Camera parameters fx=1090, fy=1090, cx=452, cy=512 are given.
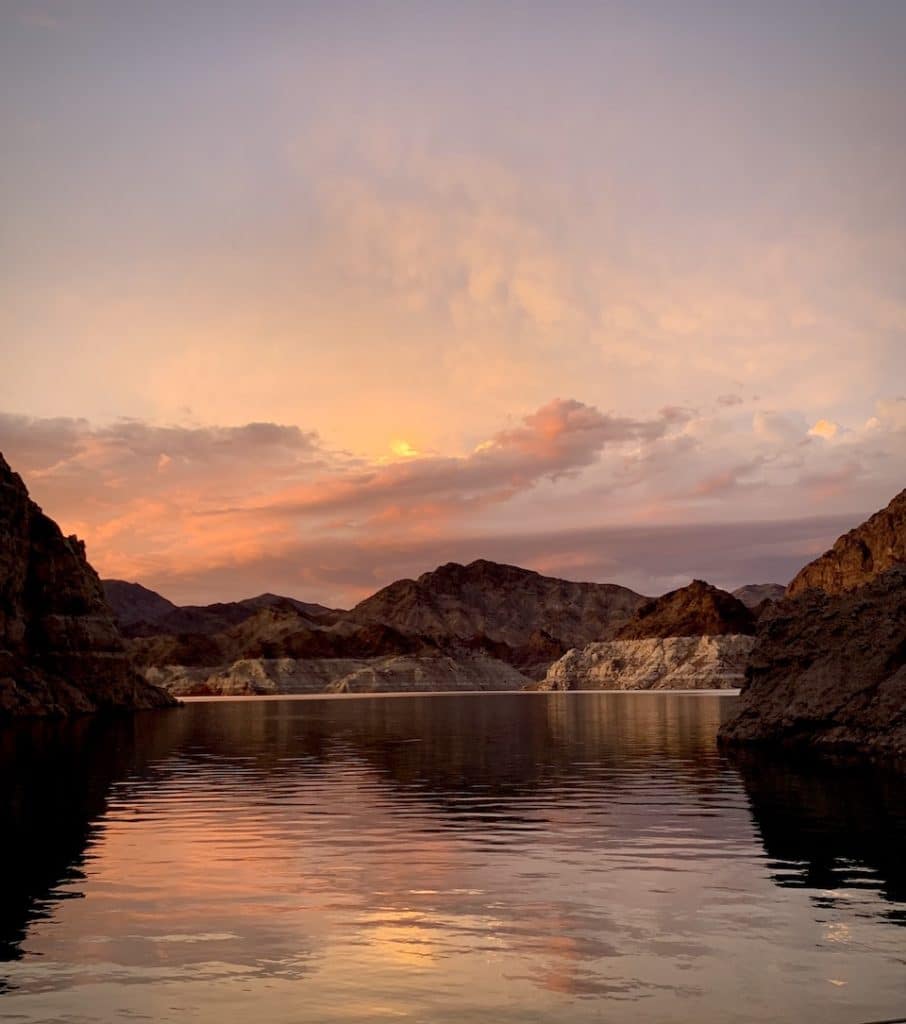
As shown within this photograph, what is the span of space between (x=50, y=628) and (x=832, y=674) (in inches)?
4348

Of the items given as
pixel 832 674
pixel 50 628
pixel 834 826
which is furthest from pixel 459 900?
pixel 50 628

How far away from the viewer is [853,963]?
1416 cm

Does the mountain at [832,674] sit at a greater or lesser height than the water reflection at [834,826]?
greater

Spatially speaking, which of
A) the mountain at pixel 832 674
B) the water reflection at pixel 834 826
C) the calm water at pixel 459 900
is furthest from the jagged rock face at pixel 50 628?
the water reflection at pixel 834 826

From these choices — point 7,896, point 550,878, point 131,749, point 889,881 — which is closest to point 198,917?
point 7,896

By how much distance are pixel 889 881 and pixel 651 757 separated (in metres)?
33.9

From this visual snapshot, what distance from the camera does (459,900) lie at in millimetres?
18438

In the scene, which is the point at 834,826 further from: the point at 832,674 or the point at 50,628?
the point at 50,628

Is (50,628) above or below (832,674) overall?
above

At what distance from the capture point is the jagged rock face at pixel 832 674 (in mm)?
47094

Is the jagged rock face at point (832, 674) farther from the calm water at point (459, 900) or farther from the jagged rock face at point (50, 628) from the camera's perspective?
the jagged rock face at point (50, 628)

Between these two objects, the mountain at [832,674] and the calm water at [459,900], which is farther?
the mountain at [832,674]

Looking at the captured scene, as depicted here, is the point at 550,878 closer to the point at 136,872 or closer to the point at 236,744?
the point at 136,872

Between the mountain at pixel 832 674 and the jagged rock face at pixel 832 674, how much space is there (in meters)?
0.05
